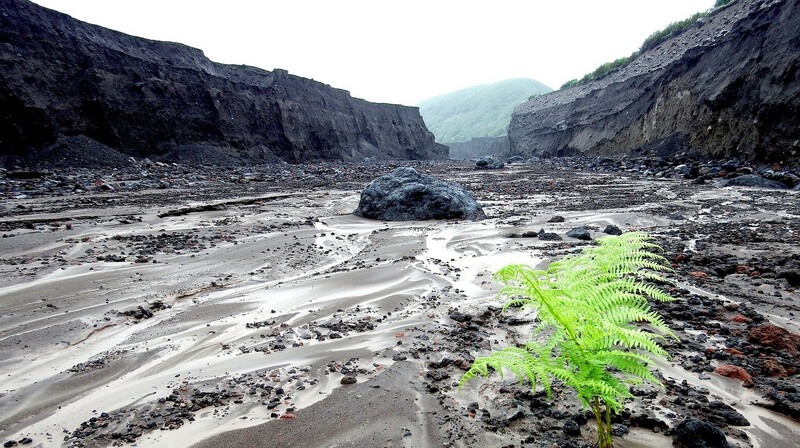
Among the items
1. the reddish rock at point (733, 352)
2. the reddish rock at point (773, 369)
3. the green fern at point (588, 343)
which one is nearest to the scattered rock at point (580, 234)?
the reddish rock at point (733, 352)

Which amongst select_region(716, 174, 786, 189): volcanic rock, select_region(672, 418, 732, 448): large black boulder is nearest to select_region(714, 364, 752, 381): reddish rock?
select_region(672, 418, 732, 448): large black boulder

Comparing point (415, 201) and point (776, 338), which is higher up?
point (415, 201)

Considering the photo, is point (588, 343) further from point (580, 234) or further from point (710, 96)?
point (710, 96)

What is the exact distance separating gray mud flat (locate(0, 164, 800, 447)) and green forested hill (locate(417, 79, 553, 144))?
86197 mm

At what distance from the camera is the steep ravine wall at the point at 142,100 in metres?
18.5

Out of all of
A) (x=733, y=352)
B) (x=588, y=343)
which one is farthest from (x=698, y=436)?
(x=733, y=352)

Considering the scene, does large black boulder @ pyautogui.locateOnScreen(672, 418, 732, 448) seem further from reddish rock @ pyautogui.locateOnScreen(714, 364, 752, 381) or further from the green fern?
reddish rock @ pyautogui.locateOnScreen(714, 364, 752, 381)

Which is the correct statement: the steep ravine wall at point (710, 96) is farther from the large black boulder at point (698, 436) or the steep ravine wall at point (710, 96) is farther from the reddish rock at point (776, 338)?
the large black boulder at point (698, 436)

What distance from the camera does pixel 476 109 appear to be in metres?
121

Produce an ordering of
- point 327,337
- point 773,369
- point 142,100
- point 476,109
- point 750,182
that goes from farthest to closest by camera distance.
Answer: point 476,109, point 142,100, point 750,182, point 327,337, point 773,369

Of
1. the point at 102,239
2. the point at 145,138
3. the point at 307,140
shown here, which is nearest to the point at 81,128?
the point at 145,138

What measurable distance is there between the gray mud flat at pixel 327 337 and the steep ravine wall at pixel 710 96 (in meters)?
13.2

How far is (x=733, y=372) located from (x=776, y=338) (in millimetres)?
609

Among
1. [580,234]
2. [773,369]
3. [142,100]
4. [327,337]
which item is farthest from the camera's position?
[142,100]
